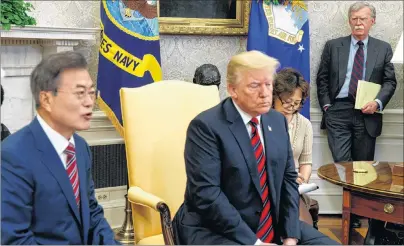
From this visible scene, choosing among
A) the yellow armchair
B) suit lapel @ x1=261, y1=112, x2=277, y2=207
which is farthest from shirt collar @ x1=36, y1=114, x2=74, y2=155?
the yellow armchair

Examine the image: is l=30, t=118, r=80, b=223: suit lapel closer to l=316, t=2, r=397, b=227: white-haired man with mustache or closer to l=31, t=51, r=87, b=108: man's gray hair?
l=31, t=51, r=87, b=108: man's gray hair

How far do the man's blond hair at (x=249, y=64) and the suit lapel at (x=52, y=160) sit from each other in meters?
0.81

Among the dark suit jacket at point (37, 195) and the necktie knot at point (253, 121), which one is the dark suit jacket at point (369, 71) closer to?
the necktie knot at point (253, 121)

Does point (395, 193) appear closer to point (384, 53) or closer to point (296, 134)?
point (296, 134)

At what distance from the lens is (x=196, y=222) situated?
7.98 ft

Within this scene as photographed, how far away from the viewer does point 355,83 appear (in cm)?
516

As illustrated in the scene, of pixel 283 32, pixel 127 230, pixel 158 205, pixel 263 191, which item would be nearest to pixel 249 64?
pixel 263 191

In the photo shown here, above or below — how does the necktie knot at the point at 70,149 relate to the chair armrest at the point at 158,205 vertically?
above

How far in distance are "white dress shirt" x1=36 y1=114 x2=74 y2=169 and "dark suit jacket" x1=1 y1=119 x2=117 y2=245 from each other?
0.01 m

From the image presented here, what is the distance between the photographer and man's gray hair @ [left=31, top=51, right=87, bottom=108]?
1.76 m

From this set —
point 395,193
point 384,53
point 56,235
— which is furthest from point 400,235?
point 56,235

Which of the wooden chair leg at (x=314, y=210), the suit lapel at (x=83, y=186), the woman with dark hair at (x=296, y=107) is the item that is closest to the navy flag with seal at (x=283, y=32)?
the woman with dark hair at (x=296, y=107)

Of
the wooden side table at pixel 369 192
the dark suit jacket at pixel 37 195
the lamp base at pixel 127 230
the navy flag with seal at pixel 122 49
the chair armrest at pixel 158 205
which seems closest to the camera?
the dark suit jacket at pixel 37 195

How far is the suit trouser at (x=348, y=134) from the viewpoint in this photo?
17.0ft
